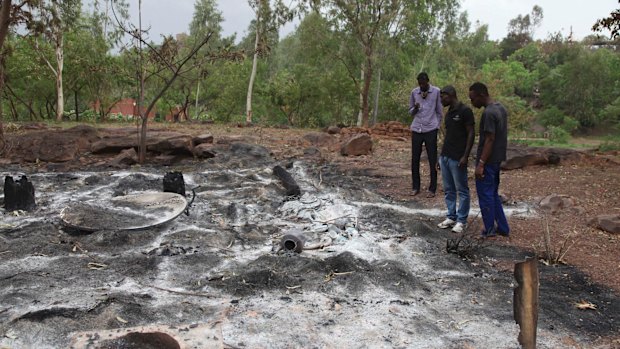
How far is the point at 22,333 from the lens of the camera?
286cm

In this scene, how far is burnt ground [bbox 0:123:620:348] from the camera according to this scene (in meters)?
3.01

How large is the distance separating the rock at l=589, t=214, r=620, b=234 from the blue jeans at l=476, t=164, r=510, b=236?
113 centimetres

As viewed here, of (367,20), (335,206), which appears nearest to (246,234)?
(335,206)

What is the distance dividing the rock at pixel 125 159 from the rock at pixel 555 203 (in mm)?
7021

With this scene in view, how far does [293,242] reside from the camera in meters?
4.53

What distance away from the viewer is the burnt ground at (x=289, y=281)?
3014 millimetres

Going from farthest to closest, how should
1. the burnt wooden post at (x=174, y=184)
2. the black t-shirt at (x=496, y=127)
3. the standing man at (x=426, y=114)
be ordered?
the burnt wooden post at (x=174, y=184)
the standing man at (x=426, y=114)
the black t-shirt at (x=496, y=127)

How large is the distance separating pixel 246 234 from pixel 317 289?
167 cm

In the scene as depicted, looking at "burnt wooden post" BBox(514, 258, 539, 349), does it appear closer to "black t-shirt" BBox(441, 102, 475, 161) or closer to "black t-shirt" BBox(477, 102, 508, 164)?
"black t-shirt" BBox(477, 102, 508, 164)

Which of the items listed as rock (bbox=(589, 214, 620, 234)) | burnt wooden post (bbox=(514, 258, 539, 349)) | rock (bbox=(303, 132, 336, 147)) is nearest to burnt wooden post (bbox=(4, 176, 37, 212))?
burnt wooden post (bbox=(514, 258, 539, 349))

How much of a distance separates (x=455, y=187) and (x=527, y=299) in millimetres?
2882

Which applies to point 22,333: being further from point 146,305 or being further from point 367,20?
point 367,20

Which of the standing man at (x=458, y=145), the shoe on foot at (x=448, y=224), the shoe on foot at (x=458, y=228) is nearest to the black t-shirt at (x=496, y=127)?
the standing man at (x=458, y=145)

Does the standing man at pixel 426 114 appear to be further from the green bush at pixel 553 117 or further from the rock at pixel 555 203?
the green bush at pixel 553 117
